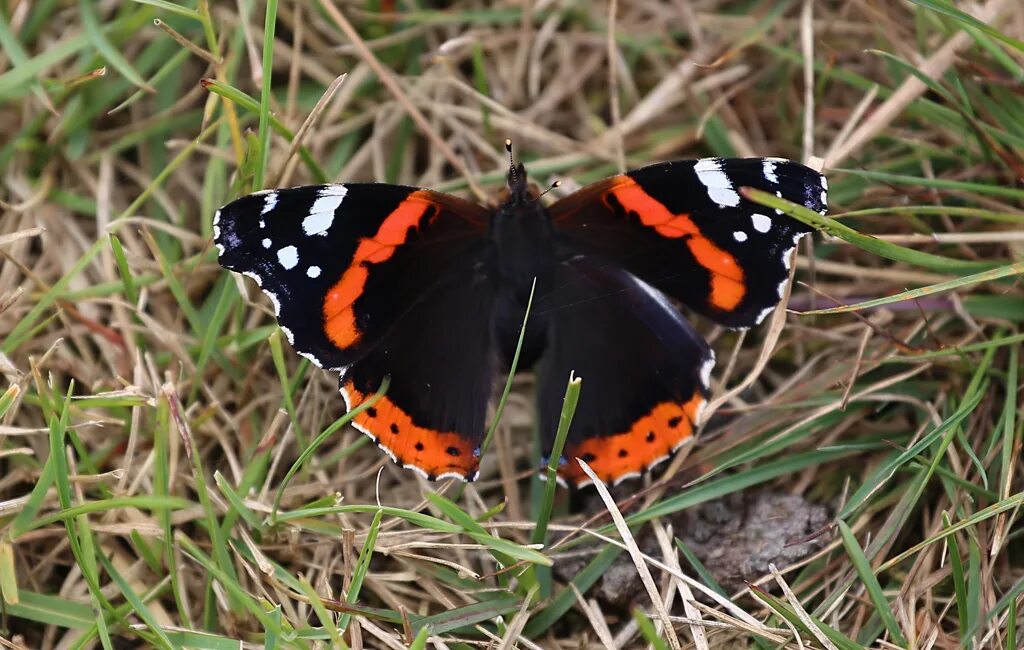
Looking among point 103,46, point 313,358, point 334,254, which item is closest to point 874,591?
point 313,358

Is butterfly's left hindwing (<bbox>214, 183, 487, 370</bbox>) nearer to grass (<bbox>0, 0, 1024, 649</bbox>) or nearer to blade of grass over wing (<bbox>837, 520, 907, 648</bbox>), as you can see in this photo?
grass (<bbox>0, 0, 1024, 649</bbox>)

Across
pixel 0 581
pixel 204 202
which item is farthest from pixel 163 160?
pixel 0 581

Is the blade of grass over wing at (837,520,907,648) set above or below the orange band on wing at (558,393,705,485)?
below

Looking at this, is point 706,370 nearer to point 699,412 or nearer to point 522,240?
point 699,412

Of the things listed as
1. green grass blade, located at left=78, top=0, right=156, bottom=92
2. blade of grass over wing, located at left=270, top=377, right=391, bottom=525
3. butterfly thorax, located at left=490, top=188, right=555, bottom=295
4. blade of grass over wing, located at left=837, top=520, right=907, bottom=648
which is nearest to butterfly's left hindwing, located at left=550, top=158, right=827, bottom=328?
butterfly thorax, located at left=490, top=188, right=555, bottom=295

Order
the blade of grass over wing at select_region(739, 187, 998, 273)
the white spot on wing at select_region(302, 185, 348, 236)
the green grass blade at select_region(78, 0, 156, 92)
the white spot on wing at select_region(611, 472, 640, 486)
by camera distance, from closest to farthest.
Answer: the blade of grass over wing at select_region(739, 187, 998, 273) → the white spot on wing at select_region(302, 185, 348, 236) → the white spot on wing at select_region(611, 472, 640, 486) → the green grass blade at select_region(78, 0, 156, 92)

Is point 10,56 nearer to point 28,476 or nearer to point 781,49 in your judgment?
point 28,476

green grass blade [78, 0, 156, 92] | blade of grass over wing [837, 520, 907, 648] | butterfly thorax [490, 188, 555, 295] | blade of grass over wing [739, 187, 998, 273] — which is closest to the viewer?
blade of grass over wing [739, 187, 998, 273]
